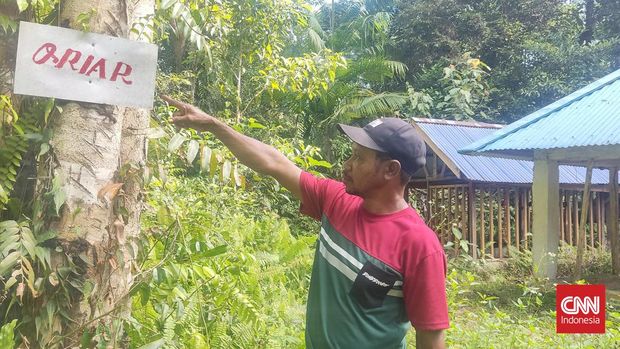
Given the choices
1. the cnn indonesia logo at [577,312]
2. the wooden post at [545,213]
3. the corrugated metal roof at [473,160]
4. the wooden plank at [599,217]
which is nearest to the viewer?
the cnn indonesia logo at [577,312]

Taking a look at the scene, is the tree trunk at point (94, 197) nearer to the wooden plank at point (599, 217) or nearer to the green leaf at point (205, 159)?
the green leaf at point (205, 159)

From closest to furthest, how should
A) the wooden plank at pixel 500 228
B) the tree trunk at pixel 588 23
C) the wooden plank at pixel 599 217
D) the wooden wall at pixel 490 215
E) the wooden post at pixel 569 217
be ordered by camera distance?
the wooden wall at pixel 490 215 < the wooden plank at pixel 500 228 < the wooden post at pixel 569 217 < the wooden plank at pixel 599 217 < the tree trunk at pixel 588 23

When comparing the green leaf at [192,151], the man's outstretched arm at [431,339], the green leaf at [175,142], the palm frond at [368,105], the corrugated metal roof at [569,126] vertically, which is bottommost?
the palm frond at [368,105]

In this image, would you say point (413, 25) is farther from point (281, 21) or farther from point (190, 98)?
point (281, 21)

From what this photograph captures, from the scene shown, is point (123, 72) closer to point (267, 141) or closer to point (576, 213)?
point (267, 141)

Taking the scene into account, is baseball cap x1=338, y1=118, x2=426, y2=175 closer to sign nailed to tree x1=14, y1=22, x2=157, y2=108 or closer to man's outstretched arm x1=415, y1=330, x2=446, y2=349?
man's outstretched arm x1=415, y1=330, x2=446, y2=349

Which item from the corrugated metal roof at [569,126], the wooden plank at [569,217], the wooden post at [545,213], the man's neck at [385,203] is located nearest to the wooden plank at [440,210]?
the wooden post at [545,213]

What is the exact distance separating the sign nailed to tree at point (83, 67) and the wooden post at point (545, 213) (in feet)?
26.3

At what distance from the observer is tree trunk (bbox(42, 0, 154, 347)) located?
5.67 ft

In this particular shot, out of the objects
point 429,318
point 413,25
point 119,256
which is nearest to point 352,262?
point 429,318

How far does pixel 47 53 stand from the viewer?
5.34 feet

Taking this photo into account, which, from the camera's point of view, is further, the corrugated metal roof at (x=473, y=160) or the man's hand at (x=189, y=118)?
the corrugated metal roof at (x=473, y=160)

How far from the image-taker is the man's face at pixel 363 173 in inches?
75.8

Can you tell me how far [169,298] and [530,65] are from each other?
1622cm
